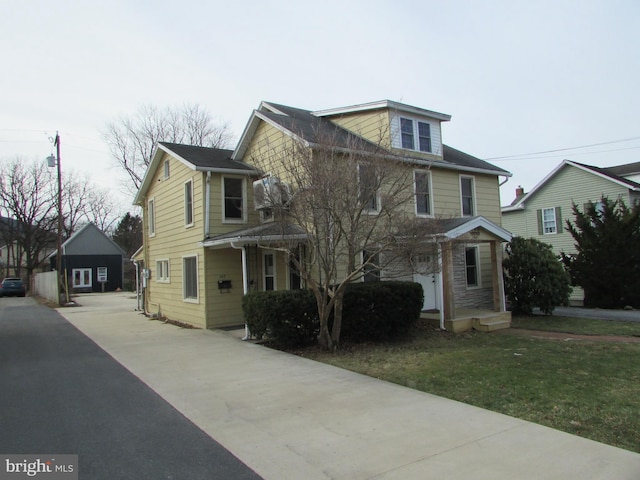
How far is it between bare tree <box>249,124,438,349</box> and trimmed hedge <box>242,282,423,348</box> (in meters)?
0.44

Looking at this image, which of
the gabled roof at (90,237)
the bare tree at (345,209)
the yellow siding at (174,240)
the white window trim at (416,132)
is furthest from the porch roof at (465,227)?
the gabled roof at (90,237)

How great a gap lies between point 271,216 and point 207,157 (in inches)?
137

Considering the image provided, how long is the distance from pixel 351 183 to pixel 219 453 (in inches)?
211

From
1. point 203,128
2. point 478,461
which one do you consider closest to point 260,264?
point 478,461

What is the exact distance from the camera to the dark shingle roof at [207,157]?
13414 mm

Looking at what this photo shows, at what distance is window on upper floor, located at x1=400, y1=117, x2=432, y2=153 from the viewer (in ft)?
46.1

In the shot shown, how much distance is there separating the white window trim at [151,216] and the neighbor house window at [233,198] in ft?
17.4

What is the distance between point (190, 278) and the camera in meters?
14.5

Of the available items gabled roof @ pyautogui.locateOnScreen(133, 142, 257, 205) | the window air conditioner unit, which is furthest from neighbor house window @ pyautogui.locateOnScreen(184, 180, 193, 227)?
the window air conditioner unit

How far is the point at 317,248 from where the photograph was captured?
353 inches

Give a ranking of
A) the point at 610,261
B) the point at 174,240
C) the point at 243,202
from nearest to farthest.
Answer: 1. the point at 243,202
2. the point at 174,240
3. the point at 610,261

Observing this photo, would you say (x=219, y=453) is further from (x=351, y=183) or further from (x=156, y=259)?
(x=156, y=259)

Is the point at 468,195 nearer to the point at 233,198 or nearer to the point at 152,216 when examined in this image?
the point at 233,198

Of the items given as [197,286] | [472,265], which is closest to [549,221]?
[472,265]
